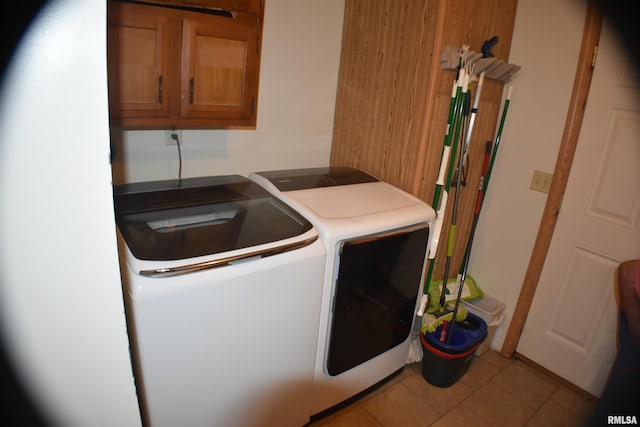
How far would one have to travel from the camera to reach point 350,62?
6.93ft

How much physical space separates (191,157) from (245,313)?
0.91 metres

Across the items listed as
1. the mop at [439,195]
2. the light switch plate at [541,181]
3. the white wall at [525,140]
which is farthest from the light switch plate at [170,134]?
the light switch plate at [541,181]

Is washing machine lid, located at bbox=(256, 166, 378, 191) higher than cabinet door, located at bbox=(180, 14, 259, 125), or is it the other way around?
cabinet door, located at bbox=(180, 14, 259, 125)

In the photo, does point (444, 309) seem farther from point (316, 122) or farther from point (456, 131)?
point (316, 122)

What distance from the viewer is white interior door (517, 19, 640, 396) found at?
1.72 meters

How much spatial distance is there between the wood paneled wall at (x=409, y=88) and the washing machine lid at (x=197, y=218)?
0.74 meters

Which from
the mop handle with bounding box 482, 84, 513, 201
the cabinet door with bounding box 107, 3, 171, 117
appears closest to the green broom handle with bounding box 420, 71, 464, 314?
the mop handle with bounding box 482, 84, 513, 201

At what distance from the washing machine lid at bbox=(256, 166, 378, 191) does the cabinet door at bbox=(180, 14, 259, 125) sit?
13.0 inches

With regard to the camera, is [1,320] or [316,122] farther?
[316,122]

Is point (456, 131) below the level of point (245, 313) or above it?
above

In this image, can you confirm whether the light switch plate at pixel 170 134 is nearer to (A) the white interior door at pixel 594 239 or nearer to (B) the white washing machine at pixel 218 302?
(B) the white washing machine at pixel 218 302

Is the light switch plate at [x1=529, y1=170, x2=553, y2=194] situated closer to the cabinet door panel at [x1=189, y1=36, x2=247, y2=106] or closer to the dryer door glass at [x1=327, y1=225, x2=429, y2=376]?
the dryer door glass at [x1=327, y1=225, x2=429, y2=376]

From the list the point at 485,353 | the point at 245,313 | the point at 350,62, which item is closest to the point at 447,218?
the point at 485,353

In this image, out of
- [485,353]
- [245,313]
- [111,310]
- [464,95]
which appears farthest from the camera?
[485,353]
